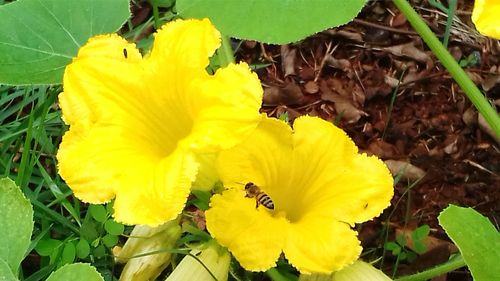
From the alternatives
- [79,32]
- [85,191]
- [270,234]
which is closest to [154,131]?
[85,191]

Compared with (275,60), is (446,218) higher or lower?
higher

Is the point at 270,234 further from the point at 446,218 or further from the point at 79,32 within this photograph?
the point at 79,32

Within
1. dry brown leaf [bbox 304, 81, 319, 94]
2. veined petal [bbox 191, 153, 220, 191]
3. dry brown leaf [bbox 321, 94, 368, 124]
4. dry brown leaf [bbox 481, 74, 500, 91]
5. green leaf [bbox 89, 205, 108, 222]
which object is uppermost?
veined petal [bbox 191, 153, 220, 191]

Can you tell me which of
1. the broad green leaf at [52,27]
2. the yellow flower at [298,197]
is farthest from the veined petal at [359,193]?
the broad green leaf at [52,27]

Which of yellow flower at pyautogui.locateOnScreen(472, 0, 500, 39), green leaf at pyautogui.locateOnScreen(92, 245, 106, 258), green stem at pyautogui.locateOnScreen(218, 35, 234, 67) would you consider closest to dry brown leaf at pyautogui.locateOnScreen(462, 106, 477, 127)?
green stem at pyautogui.locateOnScreen(218, 35, 234, 67)

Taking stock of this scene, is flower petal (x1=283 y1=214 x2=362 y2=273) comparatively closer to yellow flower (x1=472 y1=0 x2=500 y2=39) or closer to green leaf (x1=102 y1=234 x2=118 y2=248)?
yellow flower (x1=472 y1=0 x2=500 y2=39)

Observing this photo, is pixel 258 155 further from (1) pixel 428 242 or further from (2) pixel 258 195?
(1) pixel 428 242

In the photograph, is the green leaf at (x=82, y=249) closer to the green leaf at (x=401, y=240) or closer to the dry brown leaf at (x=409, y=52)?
the green leaf at (x=401, y=240)
